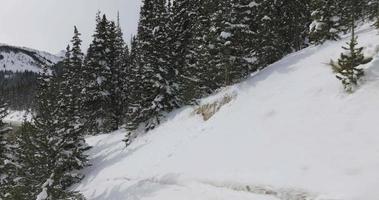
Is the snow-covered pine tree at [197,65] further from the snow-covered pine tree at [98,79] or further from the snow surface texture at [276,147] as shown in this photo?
the snow-covered pine tree at [98,79]

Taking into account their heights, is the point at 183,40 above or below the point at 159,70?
above

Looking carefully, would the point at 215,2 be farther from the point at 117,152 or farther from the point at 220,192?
the point at 220,192

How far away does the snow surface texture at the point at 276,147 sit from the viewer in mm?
13797

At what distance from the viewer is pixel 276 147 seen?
1672 cm

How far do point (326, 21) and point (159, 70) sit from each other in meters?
13.4

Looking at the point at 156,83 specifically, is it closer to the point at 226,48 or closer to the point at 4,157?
the point at 226,48

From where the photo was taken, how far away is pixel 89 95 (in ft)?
A: 150

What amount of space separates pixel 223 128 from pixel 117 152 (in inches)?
492

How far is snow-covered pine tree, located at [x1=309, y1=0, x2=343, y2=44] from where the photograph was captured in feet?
85.0

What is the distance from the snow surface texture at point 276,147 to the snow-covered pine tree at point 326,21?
952 millimetres

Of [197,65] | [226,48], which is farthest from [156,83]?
[226,48]

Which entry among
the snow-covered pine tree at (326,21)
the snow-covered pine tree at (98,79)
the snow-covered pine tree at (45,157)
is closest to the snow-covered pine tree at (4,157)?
the snow-covered pine tree at (45,157)

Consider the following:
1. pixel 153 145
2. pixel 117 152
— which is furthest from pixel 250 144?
pixel 117 152

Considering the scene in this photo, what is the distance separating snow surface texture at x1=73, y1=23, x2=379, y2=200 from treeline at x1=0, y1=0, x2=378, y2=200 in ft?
9.09
